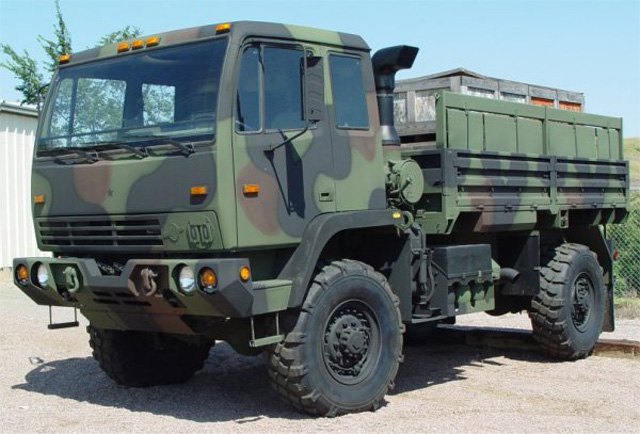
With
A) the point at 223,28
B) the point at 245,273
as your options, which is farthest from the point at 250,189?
the point at 223,28

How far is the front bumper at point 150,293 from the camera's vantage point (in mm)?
6539

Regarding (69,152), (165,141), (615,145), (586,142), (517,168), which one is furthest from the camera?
(615,145)

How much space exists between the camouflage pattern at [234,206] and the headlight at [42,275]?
5 centimetres

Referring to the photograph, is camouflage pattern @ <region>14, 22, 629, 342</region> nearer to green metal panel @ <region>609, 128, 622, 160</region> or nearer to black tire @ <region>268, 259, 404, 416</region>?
black tire @ <region>268, 259, 404, 416</region>

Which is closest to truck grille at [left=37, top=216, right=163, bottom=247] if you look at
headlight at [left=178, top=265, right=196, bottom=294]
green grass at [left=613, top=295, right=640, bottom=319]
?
headlight at [left=178, top=265, right=196, bottom=294]

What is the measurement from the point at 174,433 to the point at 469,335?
4.83 metres

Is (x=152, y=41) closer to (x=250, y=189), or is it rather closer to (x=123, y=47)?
(x=123, y=47)

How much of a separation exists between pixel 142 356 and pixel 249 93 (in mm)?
2809

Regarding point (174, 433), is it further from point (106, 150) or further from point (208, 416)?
point (106, 150)

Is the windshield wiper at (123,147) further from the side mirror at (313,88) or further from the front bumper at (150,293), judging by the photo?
the side mirror at (313,88)

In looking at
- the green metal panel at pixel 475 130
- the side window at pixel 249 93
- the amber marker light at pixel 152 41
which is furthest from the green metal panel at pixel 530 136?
Result: the amber marker light at pixel 152 41

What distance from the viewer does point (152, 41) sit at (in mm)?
7320

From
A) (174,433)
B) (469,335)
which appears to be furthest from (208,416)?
(469,335)

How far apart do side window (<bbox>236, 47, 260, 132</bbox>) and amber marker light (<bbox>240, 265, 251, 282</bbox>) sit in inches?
36.9
